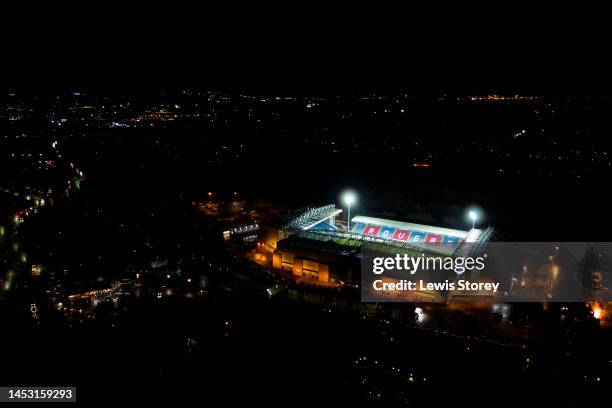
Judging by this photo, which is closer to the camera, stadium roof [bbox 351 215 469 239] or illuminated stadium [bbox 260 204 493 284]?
illuminated stadium [bbox 260 204 493 284]

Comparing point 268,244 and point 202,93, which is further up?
point 202,93

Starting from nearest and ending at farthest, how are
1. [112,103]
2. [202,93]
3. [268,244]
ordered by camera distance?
1. [268,244]
2. [112,103]
3. [202,93]

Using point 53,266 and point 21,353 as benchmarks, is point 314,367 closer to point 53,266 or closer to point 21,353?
point 21,353

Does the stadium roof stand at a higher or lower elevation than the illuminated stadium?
higher

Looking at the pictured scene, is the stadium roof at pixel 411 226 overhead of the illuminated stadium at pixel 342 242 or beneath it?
overhead

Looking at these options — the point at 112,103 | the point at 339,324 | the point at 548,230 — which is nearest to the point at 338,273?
the point at 339,324

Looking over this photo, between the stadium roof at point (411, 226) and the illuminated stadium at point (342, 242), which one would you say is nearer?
the illuminated stadium at point (342, 242)

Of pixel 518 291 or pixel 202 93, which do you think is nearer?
pixel 518 291

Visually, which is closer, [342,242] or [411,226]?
[342,242]
